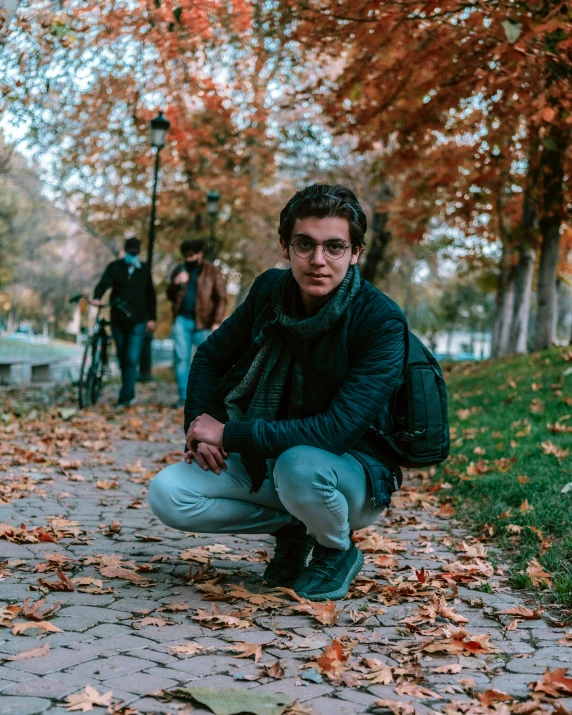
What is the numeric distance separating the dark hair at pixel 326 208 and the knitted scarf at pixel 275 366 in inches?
7.3

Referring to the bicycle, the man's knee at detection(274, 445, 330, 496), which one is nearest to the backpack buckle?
the man's knee at detection(274, 445, 330, 496)

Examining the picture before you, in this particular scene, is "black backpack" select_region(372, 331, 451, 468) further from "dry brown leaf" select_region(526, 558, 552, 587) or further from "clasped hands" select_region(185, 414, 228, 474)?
"dry brown leaf" select_region(526, 558, 552, 587)

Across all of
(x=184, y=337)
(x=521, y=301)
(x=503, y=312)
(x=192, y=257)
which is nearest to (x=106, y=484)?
(x=184, y=337)

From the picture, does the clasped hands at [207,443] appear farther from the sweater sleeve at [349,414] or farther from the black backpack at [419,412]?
the black backpack at [419,412]

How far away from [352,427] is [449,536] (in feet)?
7.10

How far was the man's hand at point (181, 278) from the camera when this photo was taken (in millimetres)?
11031

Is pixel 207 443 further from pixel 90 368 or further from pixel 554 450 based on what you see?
pixel 90 368

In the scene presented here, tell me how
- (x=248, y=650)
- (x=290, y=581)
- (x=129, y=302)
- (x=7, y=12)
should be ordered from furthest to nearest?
(x=129, y=302) → (x=7, y=12) → (x=290, y=581) → (x=248, y=650)

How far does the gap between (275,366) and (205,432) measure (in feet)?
1.39

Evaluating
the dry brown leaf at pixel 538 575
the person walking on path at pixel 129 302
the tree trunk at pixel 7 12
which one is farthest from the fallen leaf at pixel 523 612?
the person walking on path at pixel 129 302

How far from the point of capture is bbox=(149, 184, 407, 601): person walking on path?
11.3 feet

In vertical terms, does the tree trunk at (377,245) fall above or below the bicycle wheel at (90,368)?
above

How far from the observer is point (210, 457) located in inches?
141

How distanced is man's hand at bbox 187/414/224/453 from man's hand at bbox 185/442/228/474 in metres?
0.02
